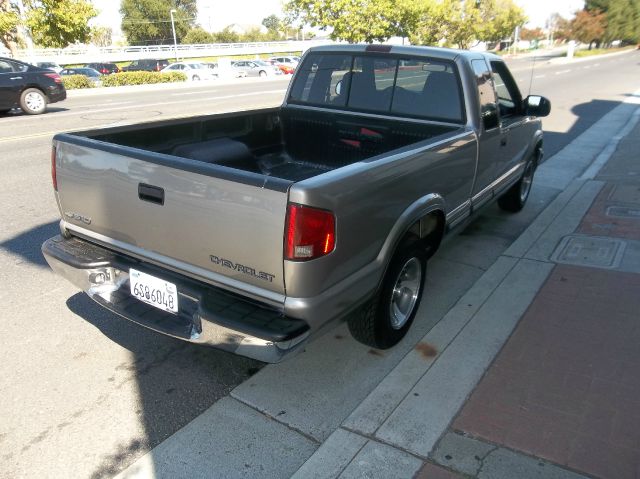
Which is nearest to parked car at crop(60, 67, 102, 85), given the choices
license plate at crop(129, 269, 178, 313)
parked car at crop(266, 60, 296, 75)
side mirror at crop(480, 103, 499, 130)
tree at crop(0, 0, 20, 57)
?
tree at crop(0, 0, 20, 57)

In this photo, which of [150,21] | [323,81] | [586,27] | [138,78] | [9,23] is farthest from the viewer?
[150,21]

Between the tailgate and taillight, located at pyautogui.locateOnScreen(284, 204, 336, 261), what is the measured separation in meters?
0.04

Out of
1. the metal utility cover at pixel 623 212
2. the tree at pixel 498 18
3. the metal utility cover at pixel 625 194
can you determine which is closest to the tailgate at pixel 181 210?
the metal utility cover at pixel 623 212

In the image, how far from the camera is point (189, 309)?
8.93ft

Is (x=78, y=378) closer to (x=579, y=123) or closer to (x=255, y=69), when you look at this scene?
(x=579, y=123)

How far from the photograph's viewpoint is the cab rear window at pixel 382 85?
4.14m

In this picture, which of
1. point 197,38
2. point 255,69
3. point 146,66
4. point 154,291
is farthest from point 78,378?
point 197,38

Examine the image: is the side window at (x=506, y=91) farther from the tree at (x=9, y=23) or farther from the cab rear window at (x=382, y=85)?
the tree at (x=9, y=23)

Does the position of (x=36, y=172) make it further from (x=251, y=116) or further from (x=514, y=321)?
(x=514, y=321)

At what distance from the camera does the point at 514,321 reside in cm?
383

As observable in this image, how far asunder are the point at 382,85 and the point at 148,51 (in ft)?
208

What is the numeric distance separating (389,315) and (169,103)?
1623cm

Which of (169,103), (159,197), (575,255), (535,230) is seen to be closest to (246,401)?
(159,197)

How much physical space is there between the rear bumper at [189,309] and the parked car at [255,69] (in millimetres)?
37332
